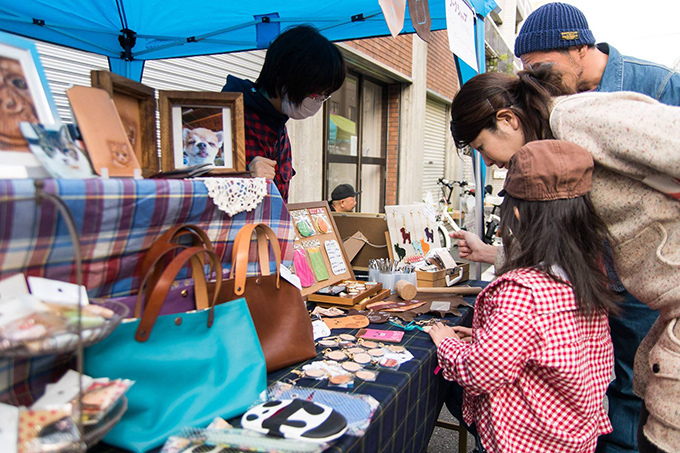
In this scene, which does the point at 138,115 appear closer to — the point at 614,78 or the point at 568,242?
the point at 568,242

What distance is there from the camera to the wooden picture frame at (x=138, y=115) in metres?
1.15

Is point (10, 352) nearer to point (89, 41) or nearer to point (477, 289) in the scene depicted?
point (477, 289)

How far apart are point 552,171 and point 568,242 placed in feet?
0.65

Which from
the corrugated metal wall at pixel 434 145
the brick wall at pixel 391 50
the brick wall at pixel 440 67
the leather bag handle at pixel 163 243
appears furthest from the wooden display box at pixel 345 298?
the corrugated metal wall at pixel 434 145

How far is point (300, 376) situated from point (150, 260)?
0.48 meters

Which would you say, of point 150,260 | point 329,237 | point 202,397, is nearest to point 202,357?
point 202,397

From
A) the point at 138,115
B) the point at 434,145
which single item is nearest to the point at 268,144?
the point at 138,115

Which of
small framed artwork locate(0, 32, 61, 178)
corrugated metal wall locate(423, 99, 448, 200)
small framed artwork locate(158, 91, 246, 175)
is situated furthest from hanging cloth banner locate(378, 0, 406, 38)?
corrugated metal wall locate(423, 99, 448, 200)

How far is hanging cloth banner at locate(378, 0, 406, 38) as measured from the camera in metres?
1.52

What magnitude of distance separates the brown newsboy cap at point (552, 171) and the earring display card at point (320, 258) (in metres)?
0.86

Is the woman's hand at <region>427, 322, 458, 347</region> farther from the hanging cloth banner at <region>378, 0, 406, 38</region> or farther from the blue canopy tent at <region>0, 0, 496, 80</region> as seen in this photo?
the blue canopy tent at <region>0, 0, 496, 80</region>

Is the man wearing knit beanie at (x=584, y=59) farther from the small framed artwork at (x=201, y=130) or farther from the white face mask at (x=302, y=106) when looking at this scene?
the small framed artwork at (x=201, y=130)

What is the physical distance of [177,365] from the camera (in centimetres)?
86

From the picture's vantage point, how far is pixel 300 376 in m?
1.13
